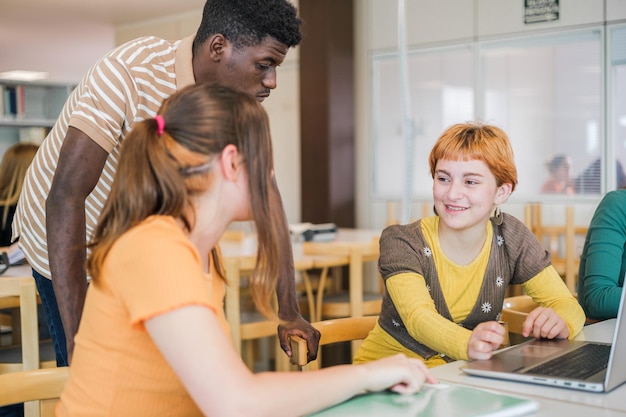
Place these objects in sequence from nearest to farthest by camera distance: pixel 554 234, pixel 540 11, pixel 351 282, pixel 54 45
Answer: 1. pixel 351 282
2. pixel 554 234
3. pixel 540 11
4. pixel 54 45

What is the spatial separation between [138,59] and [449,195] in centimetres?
73

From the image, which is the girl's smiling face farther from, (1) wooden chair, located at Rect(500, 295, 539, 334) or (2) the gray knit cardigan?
(1) wooden chair, located at Rect(500, 295, 539, 334)

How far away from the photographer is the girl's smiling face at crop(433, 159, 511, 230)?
5.65 ft

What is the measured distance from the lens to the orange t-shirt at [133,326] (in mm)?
933

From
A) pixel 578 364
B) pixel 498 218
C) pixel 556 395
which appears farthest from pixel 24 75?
pixel 556 395

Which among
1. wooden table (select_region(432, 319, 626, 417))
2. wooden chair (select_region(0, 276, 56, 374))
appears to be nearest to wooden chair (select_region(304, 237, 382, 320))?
wooden chair (select_region(0, 276, 56, 374))

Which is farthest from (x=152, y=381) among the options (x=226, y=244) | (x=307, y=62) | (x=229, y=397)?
(x=307, y=62)

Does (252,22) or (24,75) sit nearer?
(252,22)

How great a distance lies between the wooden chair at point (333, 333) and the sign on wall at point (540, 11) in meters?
3.81

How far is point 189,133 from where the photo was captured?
1034mm

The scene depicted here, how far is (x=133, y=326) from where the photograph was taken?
3.15ft

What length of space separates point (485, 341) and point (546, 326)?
0.24 metres

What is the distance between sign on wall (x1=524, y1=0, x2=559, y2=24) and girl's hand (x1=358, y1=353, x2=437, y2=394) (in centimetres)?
443

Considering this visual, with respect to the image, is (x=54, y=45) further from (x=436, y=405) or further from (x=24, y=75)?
(x=436, y=405)
